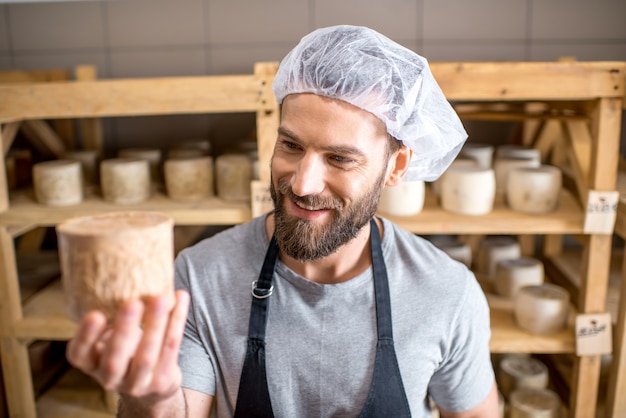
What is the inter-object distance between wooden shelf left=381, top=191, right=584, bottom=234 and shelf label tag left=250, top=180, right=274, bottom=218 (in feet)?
1.25

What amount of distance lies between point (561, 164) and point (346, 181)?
162 centimetres

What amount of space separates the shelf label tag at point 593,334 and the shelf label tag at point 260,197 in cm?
102

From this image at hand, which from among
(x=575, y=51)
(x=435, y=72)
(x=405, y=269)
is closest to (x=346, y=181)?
(x=405, y=269)

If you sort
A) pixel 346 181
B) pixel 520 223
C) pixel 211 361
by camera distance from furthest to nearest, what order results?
pixel 520 223
pixel 211 361
pixel 346 181

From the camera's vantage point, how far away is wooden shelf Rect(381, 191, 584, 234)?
1.84 m

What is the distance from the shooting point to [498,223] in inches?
72.6

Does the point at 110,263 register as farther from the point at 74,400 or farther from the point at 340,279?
the point at 74,400

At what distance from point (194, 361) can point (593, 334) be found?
1.27 meters

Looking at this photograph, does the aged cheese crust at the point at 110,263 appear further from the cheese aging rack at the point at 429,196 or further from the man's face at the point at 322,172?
the cheese aging rack at the point at 429,196

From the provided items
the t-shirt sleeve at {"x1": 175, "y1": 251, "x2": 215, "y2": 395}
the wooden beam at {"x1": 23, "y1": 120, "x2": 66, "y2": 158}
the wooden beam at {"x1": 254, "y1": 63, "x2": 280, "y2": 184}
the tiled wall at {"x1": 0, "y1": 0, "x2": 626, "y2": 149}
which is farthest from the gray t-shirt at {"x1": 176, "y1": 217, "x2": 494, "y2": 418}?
the tiled wall at {"x1": 0, "y1": 0, "x2": 626, "y2": 149}

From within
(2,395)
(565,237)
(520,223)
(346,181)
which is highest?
(346,181)

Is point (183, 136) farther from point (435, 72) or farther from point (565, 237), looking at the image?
point (565, 237)

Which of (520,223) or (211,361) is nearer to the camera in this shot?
(211,361)

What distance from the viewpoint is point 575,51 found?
99.9 inches
